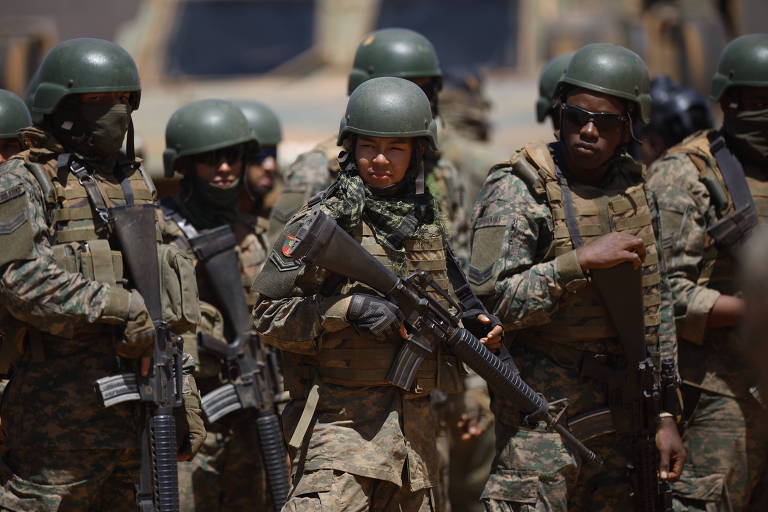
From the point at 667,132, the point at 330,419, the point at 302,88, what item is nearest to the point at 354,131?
the point at 330,419

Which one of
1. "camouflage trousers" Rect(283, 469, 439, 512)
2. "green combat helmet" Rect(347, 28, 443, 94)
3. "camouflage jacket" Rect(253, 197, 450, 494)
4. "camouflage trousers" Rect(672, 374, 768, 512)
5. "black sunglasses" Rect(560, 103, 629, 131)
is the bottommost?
"camouflage trousers" Rect(672, 374, 768, 512)

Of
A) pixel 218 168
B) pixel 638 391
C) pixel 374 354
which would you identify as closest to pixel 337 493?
pixel 374 354

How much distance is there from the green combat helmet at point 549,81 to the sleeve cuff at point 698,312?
1550 mm

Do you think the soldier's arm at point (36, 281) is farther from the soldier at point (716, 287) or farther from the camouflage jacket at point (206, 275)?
the soldier at point (716, 287)

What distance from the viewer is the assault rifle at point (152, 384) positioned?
488cm

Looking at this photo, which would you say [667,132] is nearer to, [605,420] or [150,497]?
[605,420]

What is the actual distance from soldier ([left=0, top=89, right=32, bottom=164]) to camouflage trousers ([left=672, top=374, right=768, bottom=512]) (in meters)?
3.19

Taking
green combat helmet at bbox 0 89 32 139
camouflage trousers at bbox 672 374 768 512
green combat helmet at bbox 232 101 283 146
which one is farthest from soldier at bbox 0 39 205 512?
camouflage trousers at bbox 672 374 768 512

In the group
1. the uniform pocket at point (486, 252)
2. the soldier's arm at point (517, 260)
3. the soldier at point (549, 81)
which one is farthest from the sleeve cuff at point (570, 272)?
the soldier at point (549, 81)

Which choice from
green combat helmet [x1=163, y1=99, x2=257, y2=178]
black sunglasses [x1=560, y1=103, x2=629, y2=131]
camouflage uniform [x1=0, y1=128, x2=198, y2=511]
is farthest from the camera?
green combat helmet [x1=163, y1=99, x2=257, y2=178]

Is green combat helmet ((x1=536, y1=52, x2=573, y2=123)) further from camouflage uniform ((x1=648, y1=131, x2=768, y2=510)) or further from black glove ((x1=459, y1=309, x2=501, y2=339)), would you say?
black glove ((x1=459, y1=309, x2=501, y2=339))

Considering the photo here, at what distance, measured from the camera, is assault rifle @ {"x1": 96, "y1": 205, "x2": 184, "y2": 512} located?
488 centimetres

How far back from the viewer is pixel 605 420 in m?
5.16

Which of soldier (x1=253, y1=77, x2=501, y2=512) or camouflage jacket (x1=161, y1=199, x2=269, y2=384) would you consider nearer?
soldier (x1=253, y1=77, x2=501, y2=512)
